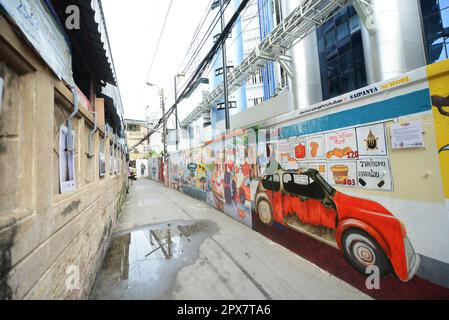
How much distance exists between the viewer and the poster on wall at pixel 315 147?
119 inches

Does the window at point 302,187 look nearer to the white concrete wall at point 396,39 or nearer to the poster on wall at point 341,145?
the poster on wall at point 341,145

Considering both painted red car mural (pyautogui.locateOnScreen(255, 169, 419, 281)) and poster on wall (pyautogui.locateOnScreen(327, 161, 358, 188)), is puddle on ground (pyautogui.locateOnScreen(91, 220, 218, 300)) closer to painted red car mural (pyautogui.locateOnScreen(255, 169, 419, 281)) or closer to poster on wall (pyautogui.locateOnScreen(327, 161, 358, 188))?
painted red car mural (pyautogui.locateOnScreen(255, 169, 419, 281))

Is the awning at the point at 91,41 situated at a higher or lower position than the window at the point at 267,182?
higher

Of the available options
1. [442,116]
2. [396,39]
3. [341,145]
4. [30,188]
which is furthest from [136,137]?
[442,116]

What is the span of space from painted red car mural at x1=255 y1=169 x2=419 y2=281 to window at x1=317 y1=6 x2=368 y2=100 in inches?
329

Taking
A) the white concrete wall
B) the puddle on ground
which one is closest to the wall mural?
the puddle on ground

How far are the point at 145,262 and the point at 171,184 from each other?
1081cm

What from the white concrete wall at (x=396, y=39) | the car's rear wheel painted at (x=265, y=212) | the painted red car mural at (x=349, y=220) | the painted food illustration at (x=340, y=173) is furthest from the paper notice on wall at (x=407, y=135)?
the white concrete wall at (x=396, y=39)

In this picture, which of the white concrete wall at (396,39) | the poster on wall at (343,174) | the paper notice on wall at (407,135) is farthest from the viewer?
Answer: the white concrete wall at (396,39)

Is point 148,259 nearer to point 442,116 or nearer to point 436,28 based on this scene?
point 442,116

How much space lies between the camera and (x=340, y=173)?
2.77 metres

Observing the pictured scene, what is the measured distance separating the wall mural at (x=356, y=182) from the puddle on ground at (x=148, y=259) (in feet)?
5.93

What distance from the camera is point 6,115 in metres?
1.27

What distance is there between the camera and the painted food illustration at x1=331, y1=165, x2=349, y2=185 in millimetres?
2699
